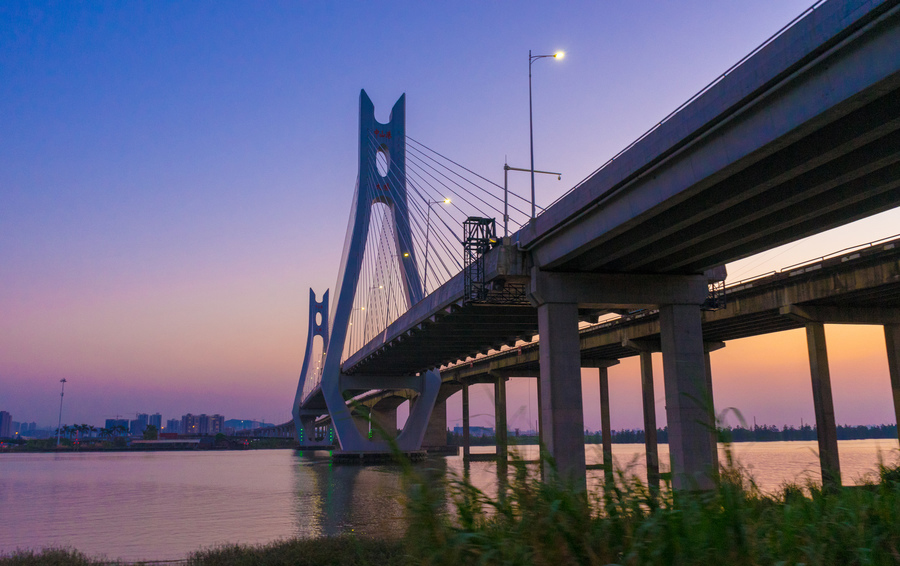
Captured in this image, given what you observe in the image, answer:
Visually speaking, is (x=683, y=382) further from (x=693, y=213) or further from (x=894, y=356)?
(x=894, y=356)

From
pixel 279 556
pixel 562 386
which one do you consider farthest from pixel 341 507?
pixel 279 556

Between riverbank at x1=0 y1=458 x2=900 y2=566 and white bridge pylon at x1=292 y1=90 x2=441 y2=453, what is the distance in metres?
41.0

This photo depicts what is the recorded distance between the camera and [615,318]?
5056 centimetres

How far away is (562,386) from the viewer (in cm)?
2538

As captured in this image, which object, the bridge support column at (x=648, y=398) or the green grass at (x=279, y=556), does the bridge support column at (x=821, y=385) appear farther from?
the green grass at (x=279, y=556)

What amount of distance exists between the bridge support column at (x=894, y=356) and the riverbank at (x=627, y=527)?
35.7 metres

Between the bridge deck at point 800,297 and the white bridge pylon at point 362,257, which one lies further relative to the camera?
the white bridge pylon at point 362,257

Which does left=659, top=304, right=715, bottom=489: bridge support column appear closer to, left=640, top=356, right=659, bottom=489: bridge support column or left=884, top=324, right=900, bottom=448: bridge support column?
left=884, top=324, right=900, bottom=448: bridge support column

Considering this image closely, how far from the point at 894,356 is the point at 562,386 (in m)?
21.7

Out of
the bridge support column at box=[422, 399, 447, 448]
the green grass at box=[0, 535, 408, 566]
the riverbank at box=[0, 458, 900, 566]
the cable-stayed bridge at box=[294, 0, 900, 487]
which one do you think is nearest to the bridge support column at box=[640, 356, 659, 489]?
the cable-stayed bridge at box=[294, 0, 900, 487]

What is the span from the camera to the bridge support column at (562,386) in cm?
2506

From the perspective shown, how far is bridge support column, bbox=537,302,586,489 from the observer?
25062 millimetres

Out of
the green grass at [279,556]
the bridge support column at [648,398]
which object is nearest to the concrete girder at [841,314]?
the bridge support column at [648,398]

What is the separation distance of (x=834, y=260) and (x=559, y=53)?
18183 millimetres
